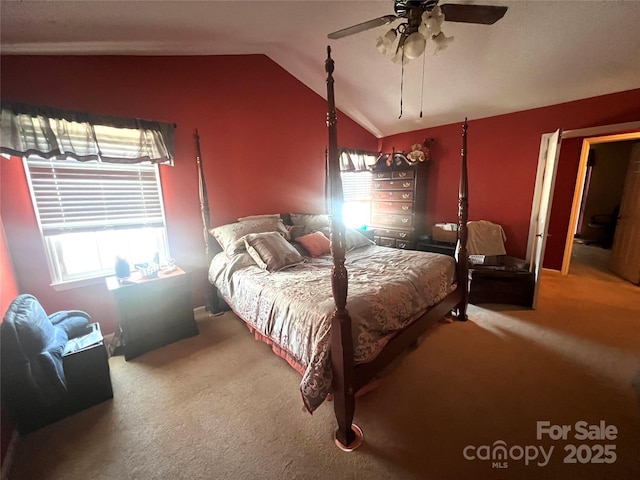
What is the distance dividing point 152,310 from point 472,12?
3.27 metres

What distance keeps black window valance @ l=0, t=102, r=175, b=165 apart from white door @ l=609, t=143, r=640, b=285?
235 inches

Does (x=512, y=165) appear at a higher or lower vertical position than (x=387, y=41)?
lower

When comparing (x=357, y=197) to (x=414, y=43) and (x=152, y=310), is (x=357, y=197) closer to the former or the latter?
(x=414, y=43)

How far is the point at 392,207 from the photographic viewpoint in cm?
436

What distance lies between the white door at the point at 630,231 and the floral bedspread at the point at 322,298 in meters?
3.12

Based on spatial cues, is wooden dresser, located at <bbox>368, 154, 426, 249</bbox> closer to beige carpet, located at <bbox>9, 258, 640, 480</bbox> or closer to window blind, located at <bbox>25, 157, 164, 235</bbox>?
beige carpet, located at <bbox>9, 258, 640, 480</bbox>

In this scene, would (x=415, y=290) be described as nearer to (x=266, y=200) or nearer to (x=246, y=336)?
(x=246, y=336)

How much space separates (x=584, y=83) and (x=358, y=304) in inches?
144

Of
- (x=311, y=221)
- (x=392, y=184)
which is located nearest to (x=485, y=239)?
(x=392, y=184)

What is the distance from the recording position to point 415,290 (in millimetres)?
2033

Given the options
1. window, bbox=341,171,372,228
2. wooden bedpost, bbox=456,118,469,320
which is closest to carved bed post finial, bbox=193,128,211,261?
window, bbox=341,171,372,228

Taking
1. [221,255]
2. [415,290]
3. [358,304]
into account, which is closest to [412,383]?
[415,290]

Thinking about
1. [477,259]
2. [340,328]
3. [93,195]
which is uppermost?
[93,195]

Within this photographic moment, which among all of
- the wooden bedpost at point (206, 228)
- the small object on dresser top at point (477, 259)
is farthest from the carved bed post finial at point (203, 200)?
the small object on dresser top at point (477, 259)
